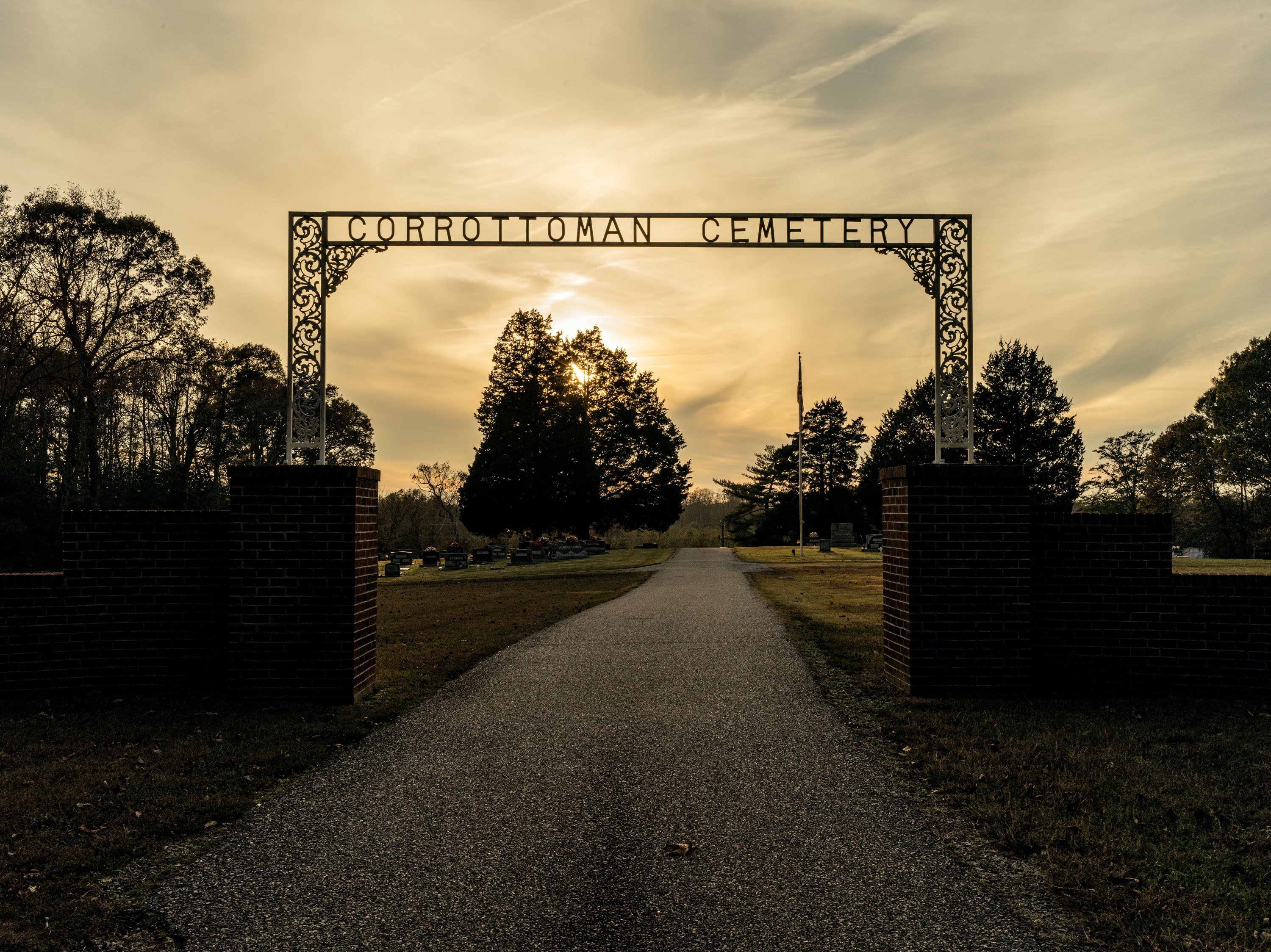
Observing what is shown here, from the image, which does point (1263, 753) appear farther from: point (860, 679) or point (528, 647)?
point (528, 647)

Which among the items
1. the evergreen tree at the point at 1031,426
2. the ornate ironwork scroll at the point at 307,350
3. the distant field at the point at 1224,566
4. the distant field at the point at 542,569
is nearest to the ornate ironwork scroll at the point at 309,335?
the ornate ironwork scroll at the point at 307,350

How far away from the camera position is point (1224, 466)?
41.6 m

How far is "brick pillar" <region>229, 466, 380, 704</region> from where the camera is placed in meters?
6.71

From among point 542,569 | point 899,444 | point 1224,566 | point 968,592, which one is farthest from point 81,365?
point 899,444

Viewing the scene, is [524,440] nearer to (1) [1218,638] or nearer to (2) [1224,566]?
(2) [1224,566]

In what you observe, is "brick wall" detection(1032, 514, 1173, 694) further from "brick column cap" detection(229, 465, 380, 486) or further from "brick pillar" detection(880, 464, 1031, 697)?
"brick column cap" detection(229, 465, 380, 486)

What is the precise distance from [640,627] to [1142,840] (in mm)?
8333

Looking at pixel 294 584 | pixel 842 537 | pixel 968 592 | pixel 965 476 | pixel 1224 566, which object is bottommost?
A: pixel 1224 566

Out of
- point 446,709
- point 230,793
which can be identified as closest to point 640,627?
point 446,709

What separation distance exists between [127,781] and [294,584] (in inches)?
87.8

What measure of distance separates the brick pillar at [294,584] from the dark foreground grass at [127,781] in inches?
10.2

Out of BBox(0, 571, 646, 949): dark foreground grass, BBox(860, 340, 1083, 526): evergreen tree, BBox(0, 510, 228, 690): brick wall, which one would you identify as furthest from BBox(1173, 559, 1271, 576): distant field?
BBox(0, 510, 228, 690): brick wall

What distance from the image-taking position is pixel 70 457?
90.0ft

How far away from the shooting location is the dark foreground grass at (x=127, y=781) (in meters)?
3.34
